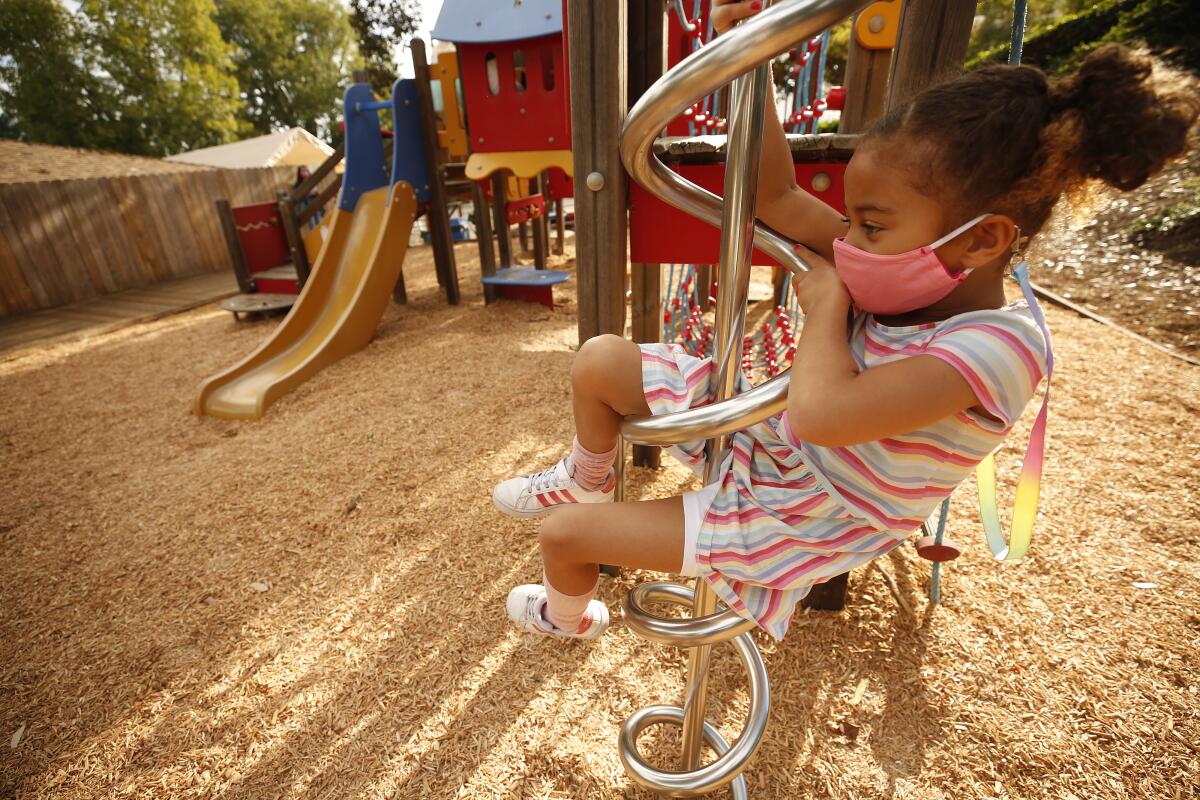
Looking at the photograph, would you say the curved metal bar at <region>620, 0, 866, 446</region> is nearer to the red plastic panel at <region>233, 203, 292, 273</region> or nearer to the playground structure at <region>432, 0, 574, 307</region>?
the playground structure at <region>432, 0, 574, 307</region>

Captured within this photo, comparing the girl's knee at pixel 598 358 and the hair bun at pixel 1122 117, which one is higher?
the hair bun at pixel 1122 117

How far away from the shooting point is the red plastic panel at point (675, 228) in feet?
5.75

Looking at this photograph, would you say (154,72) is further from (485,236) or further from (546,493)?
(546,493)

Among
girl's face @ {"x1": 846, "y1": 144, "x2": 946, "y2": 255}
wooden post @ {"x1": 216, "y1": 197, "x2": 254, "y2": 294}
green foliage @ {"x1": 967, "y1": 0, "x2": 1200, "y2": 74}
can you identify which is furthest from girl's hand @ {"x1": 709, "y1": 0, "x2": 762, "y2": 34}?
green foliage @ {"x1": 967, "y1": 0, "x2": 1200, "y2": 74}

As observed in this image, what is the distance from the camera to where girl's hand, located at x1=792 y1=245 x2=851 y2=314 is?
925 mm

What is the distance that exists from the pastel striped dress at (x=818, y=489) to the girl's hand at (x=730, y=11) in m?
0.55

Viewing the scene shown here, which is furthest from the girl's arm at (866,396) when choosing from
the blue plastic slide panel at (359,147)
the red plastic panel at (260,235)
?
the red plastic panel at (260,235)

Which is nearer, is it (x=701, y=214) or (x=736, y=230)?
(x=736, y=230)

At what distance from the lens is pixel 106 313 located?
7.55m

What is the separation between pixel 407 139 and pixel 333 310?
177 centimetres

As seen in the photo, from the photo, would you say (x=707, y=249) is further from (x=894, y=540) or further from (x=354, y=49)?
(x=354, y=49)

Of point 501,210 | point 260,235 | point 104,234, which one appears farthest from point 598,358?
point 104,234

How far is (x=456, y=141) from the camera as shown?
18.2 feet

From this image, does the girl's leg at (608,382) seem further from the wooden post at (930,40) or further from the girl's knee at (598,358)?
the wooden post at (930,40)
